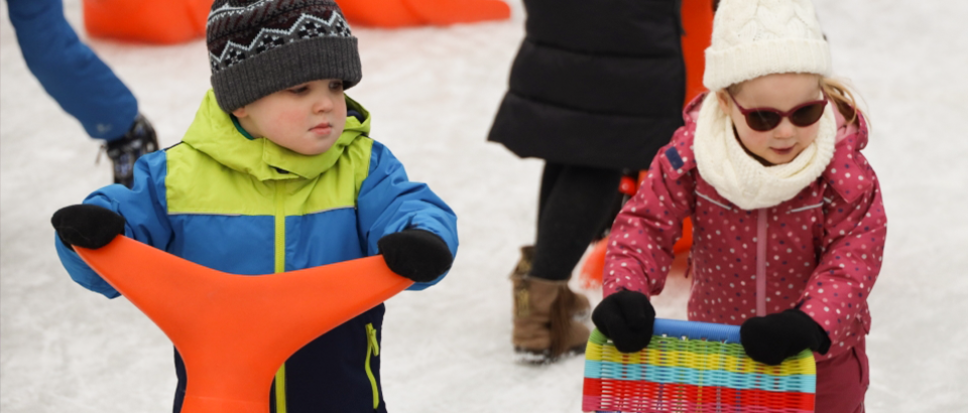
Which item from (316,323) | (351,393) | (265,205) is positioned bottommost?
(351,393)

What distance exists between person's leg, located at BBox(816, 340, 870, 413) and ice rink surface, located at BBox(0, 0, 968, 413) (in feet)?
1.49

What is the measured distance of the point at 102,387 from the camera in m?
2.73

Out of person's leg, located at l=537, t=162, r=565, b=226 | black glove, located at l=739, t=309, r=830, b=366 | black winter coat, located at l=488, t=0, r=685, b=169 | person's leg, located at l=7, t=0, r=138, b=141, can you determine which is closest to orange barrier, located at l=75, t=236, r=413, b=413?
black glove, located at l=739, t=309, r=830, b=366

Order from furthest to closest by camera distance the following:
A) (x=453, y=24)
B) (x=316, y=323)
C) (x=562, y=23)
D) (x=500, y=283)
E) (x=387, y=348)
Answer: (x=453, y=24) → (x=500, y=283) → (x=387, y=348) → (x=562, y=23) → (x=316, y=323)

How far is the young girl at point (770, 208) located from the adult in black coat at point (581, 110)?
63 centimetres

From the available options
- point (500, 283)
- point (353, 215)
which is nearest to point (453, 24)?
point (500, 283)

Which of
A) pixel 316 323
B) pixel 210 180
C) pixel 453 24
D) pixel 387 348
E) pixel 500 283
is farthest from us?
pixel 453 24

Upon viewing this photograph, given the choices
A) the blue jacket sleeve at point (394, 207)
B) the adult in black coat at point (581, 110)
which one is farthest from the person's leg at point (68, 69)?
the blue jacket sleeve at point (394, 207)

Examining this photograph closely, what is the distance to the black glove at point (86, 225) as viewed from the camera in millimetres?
1465

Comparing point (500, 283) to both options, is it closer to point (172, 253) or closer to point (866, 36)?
point (172, 253)

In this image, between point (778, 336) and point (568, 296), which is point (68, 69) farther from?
point (778, 336)

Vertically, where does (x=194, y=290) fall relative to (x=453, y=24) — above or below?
above

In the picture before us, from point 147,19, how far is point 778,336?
4.26 metres

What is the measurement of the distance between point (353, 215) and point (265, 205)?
0.14 m
